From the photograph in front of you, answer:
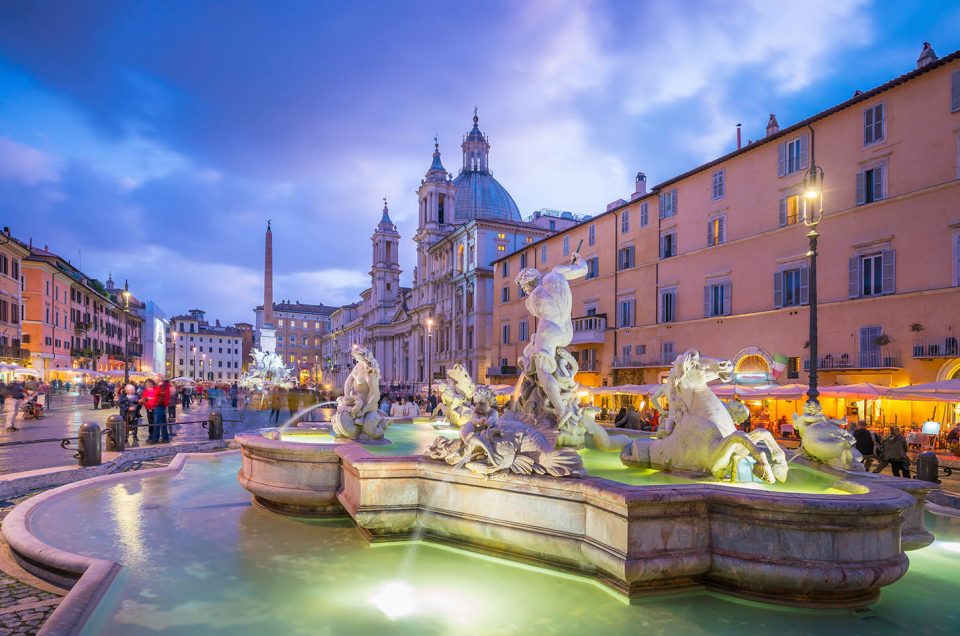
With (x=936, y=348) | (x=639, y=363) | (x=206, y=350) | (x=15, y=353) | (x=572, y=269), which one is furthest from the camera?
(x=206, y=350)

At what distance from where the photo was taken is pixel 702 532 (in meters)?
4.52

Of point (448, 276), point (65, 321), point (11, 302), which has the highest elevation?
point (448, 276)

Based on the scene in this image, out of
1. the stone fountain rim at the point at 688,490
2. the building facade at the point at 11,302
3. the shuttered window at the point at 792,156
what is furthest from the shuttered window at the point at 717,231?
the building facade at the point at 11,302

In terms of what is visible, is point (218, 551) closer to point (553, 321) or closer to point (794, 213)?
point (553, 321)

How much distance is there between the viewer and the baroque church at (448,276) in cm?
5894

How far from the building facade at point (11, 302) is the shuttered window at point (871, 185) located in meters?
47.0

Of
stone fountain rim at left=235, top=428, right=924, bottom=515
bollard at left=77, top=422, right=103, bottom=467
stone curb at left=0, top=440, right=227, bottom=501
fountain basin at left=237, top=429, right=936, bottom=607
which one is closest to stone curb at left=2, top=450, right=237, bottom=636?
stone fountain rim at left=235, top=428, right=924, bottom=515

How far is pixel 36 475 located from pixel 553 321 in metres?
7.94

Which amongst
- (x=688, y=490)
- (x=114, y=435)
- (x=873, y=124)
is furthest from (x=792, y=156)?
(x=114, y=435)

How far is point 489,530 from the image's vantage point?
5.36m

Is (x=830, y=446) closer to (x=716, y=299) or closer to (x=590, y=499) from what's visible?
(x=590, y=499)

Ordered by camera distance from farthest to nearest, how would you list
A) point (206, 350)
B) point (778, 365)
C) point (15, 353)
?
1. point (206, 350)
2. point (15, 353)
3. point (778, 365)

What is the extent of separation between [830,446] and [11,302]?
162 feet

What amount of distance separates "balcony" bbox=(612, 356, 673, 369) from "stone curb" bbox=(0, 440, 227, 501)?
22.9 metres
